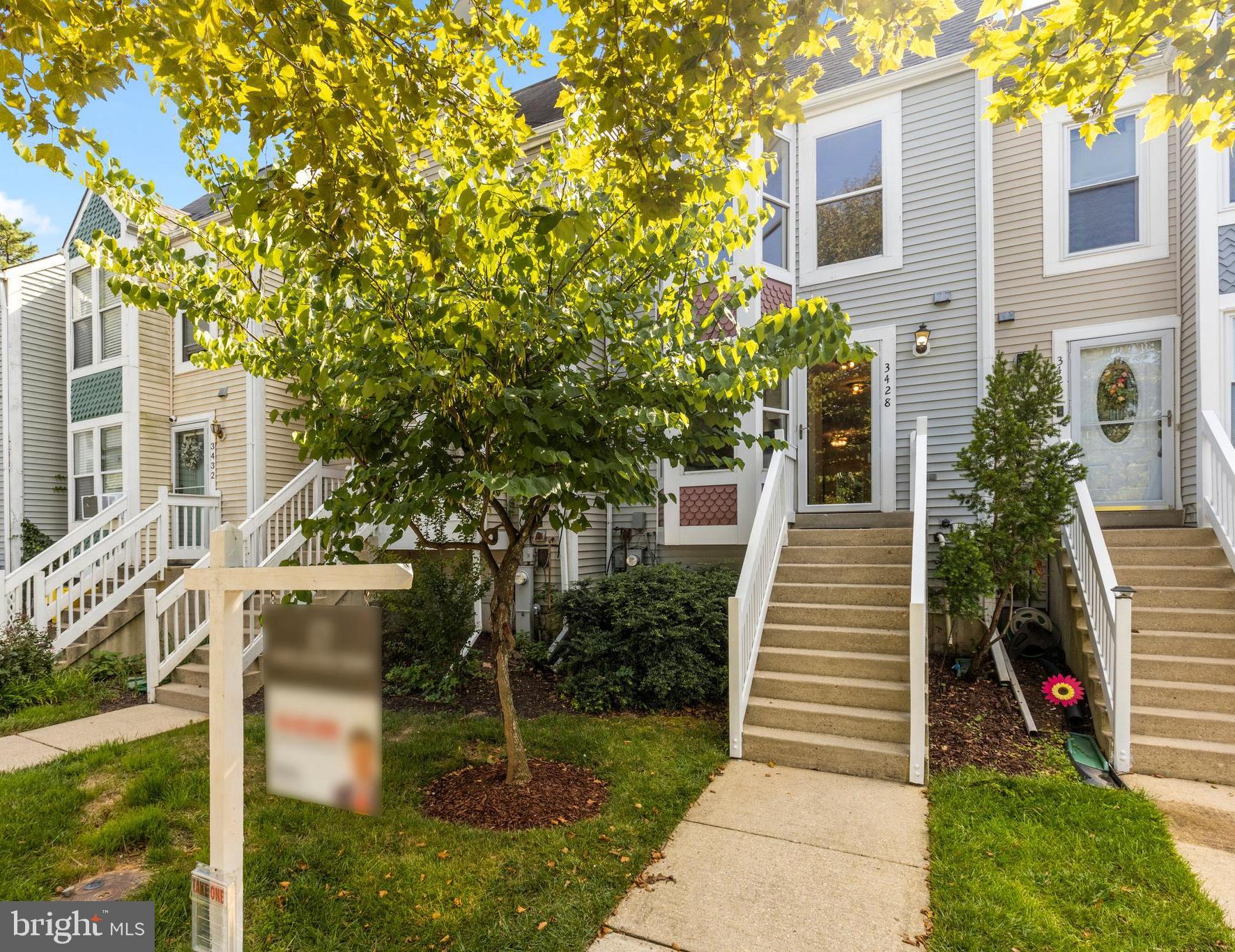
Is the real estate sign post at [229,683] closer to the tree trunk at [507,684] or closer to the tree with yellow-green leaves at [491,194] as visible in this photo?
the tree with yellow-green leaves at [491,194]

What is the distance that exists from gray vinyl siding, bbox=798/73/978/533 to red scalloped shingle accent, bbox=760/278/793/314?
0.84 m

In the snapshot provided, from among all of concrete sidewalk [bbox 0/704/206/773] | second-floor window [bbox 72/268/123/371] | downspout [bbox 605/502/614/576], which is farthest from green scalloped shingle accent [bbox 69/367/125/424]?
downspout [bbox 605/502/614/576]

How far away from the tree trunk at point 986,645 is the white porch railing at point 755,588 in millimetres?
1898

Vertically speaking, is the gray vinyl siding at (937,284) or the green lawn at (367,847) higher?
the gray vinyl siding at (937,284)

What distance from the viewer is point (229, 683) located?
1.94 meters

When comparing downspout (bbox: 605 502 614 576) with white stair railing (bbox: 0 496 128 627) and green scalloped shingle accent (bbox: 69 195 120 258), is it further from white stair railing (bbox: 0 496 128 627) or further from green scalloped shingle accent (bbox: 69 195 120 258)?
green scalloped shingle accent (bbox: 69 195 120 258)

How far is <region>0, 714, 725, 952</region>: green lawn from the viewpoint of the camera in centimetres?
273

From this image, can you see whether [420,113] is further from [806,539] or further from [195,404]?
[195,404]

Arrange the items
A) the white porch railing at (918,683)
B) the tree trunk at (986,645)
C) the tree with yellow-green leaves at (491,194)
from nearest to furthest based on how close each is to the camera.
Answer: the tree with yellow-green leaves at (491,194)
the white porch railing at (918,683)
the tree trunk at (986,645)

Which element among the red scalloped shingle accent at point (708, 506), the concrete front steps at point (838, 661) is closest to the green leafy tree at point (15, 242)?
the red scalloped shingle accent at point (708, 506)

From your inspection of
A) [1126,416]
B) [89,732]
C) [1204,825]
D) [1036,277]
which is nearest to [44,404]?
[89,732]

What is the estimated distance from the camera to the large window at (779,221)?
8.08 m

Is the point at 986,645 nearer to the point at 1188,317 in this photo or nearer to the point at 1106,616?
the point at 1106,616

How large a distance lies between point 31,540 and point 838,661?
42.7 feet
